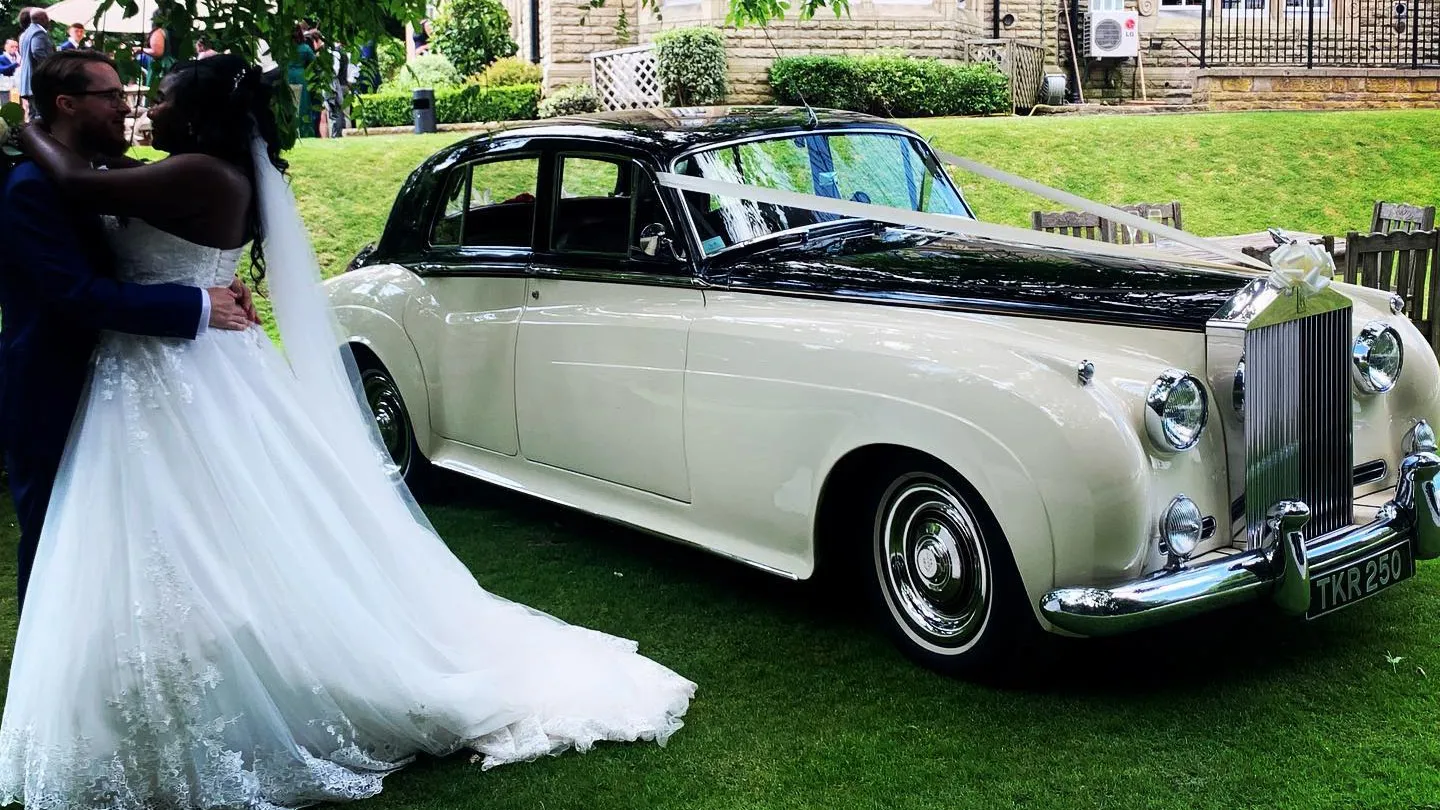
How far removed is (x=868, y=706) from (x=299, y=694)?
A: 1763 millimetres

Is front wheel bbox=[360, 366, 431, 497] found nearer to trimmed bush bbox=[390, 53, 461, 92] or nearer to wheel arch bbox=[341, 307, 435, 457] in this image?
wheel arch bbox=[341, 307, 435, 457]

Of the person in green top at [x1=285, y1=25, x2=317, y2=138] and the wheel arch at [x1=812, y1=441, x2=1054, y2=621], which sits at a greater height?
the person in green top at [x1=285, y1=25, x2=317, y2=138]

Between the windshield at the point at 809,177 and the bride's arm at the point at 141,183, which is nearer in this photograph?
the bride's arm at the point at 141,183

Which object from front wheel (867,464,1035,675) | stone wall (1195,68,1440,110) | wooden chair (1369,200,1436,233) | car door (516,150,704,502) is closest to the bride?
front wheel (867,464,1035,675)

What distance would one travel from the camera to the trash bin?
1983 cm

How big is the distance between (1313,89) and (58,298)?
21.5 metres

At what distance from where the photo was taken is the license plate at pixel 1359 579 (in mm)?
3961

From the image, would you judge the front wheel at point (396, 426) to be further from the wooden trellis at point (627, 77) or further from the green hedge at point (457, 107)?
the green hedge at point (457, 107)

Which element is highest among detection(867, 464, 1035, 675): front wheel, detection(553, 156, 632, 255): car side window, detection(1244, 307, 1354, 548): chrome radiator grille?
detection(553, 156, 632, 255): car side window

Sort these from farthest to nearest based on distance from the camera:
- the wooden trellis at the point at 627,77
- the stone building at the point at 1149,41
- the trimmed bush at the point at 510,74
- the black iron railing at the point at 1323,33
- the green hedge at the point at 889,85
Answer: the trimmed bush at the point at 510,74, the black iron railing at the point at 1323,33, the wooden trellis at the point at 627,77, the stone building at the point at 1149,41, the green hedge at the point at 889,85

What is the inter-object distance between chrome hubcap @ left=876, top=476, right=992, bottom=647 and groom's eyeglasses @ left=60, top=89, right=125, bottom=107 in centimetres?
262

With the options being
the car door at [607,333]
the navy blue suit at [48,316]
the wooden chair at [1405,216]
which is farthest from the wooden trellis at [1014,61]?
the navy blue suit at [48,316]

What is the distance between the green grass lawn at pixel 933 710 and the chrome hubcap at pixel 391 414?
0.58 m

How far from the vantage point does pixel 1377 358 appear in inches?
178
